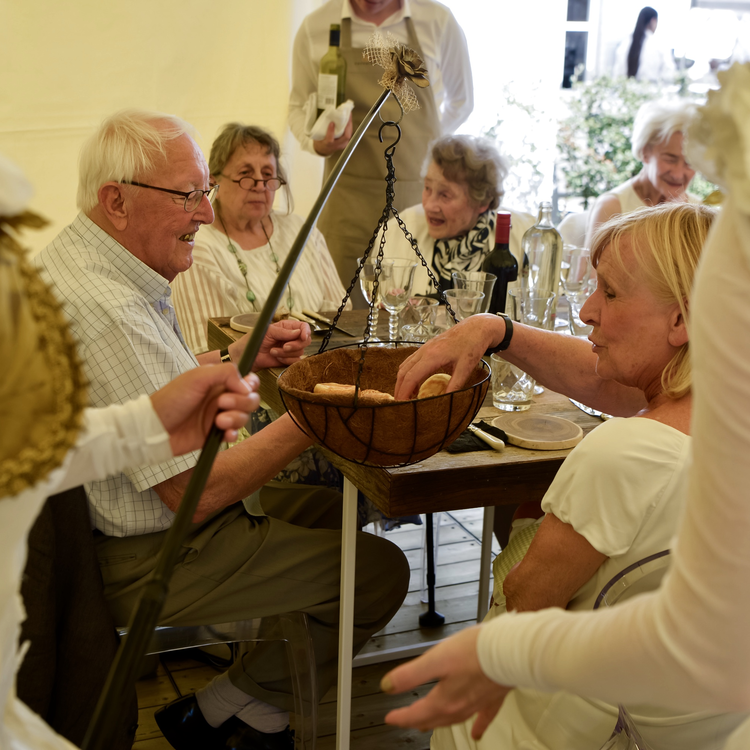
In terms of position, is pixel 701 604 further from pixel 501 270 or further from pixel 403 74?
pixel 501 270

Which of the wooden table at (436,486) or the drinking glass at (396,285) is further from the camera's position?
the drinking glass at (396,285)

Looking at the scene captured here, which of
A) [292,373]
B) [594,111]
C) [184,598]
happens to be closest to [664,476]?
[292,373]

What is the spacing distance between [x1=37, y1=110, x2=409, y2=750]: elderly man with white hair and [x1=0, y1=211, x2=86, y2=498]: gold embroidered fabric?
29.6 inches

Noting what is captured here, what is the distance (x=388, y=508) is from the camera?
1.24m

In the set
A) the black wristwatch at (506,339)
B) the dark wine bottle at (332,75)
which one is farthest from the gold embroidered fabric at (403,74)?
the dark wine bottle at (332,75)

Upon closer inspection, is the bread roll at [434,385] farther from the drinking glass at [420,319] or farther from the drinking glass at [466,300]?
the drinking glass at [420,319]

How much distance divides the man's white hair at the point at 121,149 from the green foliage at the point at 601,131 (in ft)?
10.2

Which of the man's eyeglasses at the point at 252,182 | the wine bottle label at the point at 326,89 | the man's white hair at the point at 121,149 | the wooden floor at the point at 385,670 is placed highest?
the wine bottle label at the point at 326,89

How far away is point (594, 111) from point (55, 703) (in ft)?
12.8

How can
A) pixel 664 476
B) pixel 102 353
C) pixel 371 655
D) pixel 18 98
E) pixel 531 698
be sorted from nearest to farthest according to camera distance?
pixel 664 476 < pixel 531 698 < pixel 102 353 < pixel 371 655 < pixel 18 98

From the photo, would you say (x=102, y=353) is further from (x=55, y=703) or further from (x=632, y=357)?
(x=632, y=357)

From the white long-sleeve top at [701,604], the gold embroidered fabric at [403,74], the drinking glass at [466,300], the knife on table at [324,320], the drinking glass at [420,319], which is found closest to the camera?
the white long-sleeve top at [701,604]

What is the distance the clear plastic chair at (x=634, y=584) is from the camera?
953 mm

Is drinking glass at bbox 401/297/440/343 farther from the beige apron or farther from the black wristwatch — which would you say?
the beige apron
